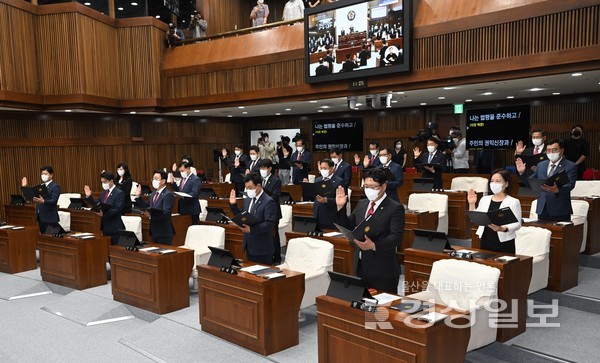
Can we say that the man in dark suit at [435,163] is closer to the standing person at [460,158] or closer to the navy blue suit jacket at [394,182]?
the navy blue suit jacket at [394,182]

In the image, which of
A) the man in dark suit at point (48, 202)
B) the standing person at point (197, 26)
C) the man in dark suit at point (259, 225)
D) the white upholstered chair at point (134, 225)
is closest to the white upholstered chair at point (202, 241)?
the man in dark suit at point (259, 225)

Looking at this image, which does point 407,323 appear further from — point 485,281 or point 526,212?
point 526,212

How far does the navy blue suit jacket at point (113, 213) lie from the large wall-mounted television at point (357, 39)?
4673 mm

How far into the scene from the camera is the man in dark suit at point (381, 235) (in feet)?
12.9

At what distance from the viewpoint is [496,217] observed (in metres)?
4.27

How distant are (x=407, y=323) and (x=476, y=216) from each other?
1691 millimetres

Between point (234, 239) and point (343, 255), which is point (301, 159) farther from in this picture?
point (343, 255)

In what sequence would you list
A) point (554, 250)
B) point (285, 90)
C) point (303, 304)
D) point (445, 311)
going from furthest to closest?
point (285, 90) → point (554, 250) → point (303, 304) → point (445, 311)

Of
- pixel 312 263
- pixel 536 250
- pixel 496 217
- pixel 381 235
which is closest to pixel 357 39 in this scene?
pixel 312 263

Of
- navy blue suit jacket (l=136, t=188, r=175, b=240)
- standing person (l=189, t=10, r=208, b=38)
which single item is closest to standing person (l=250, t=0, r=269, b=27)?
standing person (l=189, t=10, r=208, b=38)

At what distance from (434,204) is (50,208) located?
6.59 metres

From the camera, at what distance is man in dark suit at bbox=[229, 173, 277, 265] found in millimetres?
5328

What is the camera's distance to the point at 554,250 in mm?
5320

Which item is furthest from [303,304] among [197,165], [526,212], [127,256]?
[197,165]
